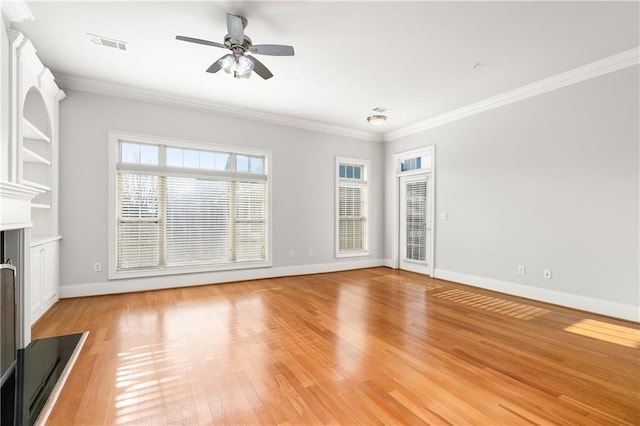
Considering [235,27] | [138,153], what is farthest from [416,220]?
[138,153]

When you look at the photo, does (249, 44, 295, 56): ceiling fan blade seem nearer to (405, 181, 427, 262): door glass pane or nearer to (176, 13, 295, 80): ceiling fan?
(176, 13, 295, 80): ceiling fan

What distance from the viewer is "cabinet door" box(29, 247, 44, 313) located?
334cm

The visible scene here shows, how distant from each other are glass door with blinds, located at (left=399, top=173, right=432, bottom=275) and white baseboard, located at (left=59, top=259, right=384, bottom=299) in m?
1.09

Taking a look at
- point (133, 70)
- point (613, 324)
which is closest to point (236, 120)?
point (133, 70)

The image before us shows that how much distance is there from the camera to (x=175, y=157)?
197 inches

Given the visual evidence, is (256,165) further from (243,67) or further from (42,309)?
(42,309)

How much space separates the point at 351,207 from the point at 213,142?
320cm

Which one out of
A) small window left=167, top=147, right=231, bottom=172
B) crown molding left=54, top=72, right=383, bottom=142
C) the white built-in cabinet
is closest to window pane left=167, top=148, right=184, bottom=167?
small window left=167, top=147, right=231, bottom=172

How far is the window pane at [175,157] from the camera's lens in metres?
4.96

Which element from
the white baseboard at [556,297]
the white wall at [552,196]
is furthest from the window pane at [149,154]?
the white baseboard at [556,297]

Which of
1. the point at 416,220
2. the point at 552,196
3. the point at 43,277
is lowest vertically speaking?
the point at 43,277

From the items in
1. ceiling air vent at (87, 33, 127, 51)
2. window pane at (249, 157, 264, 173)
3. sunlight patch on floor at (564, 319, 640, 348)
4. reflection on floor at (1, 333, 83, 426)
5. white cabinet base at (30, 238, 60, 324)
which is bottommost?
sunlight patch on floor at (564, 319, 640, 348)

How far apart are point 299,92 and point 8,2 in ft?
10.3

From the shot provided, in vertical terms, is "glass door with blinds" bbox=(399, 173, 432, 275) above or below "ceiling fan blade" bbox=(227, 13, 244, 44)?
below
